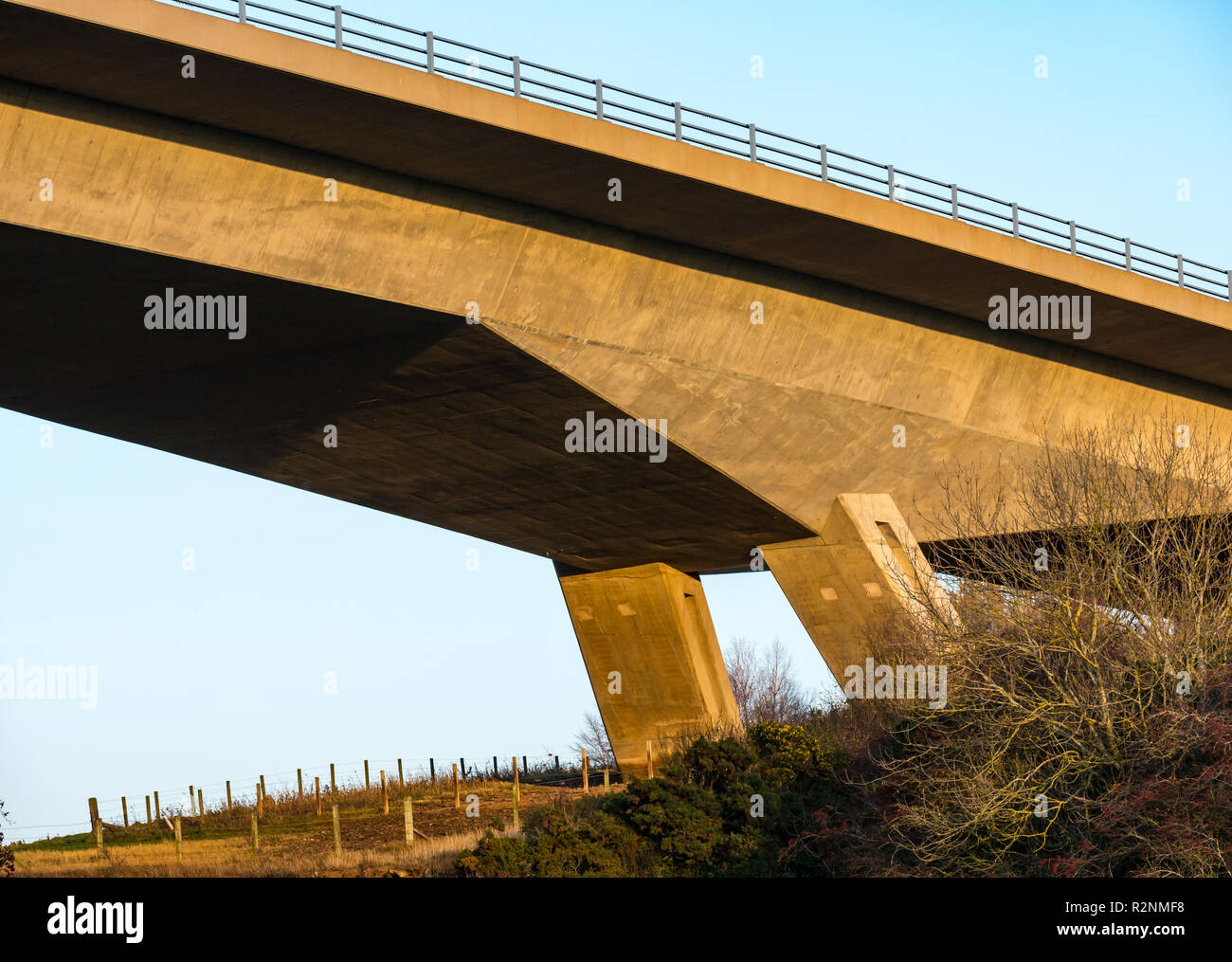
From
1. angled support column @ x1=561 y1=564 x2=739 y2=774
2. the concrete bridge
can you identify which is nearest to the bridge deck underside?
the concrete bridge

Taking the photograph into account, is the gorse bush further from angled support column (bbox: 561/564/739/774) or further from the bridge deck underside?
angled support column (bbox: 561/564/739/774)

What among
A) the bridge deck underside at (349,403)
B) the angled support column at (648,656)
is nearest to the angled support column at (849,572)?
the bridge deck underside at (349,403)

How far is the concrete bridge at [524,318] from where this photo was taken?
20.2 metres

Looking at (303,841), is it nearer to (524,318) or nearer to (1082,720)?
(524,318)

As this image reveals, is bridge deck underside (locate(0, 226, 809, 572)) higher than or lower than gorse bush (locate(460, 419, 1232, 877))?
higher

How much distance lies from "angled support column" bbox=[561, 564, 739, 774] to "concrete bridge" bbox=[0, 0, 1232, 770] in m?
0.14

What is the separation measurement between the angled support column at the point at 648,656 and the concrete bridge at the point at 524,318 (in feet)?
0.45

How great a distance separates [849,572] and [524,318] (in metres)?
10.6

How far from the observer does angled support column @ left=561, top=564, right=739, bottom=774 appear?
121 feet

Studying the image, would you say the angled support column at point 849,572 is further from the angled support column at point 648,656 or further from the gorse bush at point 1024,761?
the gorse bush at point 1024,761

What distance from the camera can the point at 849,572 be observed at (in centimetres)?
3112

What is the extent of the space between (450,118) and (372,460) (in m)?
10.5

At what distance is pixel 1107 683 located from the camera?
685 inches

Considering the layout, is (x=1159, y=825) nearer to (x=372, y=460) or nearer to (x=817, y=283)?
(x=817, y=283)
